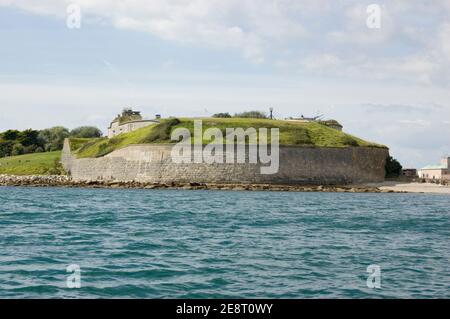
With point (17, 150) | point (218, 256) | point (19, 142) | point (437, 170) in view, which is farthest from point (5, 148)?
point (218, 256)

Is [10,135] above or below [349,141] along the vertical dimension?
above

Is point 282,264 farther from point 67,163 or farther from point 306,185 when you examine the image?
point 67,163

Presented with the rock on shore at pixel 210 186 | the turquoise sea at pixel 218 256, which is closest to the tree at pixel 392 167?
the rock on shore at pixel 210 186

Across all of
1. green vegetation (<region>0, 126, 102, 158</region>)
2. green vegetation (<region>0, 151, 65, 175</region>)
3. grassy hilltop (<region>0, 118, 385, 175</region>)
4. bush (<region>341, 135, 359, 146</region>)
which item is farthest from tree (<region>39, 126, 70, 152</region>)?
bush (<region>341, 135, 359, 146</region>)

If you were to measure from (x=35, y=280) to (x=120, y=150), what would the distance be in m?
63.7

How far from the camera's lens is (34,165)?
9200 centimetres

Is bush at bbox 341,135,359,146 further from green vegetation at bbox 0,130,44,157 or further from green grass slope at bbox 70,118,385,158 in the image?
green vegetation at bbox 0,130,44,157

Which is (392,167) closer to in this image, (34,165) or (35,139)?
(34,165)

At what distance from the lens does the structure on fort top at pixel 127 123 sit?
3519 inches

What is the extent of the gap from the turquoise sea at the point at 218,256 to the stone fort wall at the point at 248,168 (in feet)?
134

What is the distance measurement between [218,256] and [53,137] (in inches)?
4147

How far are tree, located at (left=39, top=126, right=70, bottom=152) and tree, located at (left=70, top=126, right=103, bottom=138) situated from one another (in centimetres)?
135

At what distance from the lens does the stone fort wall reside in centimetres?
7081
